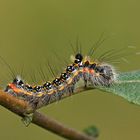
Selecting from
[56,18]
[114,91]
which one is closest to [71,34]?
[56,18]

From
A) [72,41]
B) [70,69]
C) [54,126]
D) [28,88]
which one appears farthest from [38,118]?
[72,41]

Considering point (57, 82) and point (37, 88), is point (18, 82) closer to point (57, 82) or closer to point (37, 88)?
point (37, 88)

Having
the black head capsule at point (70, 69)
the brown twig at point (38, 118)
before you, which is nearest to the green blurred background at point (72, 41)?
the black head capsule at point (70, 69)

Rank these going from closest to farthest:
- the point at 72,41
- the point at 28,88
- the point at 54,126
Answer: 1. the point at 54,126
2. the point at 28,88
3. the point at 72,41

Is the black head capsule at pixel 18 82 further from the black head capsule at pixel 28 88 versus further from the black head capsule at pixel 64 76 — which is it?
the black head capsule at pixel 64 76

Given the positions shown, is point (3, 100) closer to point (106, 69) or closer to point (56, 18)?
point (106, 69)

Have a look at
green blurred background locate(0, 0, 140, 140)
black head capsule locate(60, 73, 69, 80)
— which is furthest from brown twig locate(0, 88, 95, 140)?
green blurred background locate(0, 0, 140, 140)
